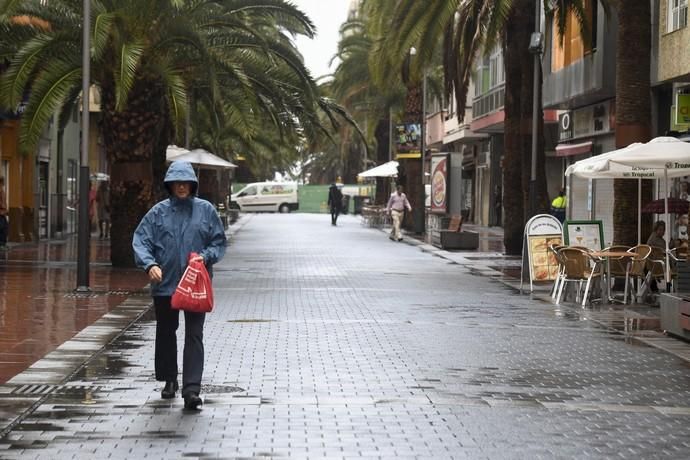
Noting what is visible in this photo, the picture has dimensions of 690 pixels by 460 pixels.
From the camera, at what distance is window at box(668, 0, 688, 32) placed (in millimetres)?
25097

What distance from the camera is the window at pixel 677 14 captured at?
25.1 m

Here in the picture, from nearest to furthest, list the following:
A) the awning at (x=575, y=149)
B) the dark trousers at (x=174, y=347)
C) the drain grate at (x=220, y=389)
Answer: the dark trousers at (x=174, y=347)
the drain grate at (x=220, y=389)
the awning at (x=575, y=149)

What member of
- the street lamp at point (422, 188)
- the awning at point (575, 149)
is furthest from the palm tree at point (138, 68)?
the street lamp at point (422, 188)

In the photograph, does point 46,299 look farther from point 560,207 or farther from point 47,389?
point 560,207

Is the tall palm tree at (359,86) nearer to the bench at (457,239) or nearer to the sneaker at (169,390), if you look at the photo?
the bench at (457,239)

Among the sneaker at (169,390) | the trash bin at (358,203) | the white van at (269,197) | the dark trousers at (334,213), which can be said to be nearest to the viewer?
the sneaker at (169,390)

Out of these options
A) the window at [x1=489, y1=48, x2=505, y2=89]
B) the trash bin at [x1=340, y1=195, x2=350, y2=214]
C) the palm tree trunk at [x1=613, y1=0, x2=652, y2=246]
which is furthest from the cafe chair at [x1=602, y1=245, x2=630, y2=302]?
the trash bin at [x1=340, y1=195, x2=350, y2=214]

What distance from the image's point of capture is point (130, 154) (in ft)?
82.5

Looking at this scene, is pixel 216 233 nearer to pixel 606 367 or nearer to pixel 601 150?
pixel 606 367

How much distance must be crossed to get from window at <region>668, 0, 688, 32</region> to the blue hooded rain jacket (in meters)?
17.3

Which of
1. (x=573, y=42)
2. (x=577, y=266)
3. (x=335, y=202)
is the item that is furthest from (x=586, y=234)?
(x=335, y=202)

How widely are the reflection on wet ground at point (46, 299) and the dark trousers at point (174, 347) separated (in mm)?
1612

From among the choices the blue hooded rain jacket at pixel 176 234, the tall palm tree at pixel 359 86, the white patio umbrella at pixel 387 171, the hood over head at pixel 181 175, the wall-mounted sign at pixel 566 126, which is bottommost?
the blue hooded rain jacket at pixel 176 234

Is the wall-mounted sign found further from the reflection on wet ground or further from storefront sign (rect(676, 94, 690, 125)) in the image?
the reflection on wet ground
